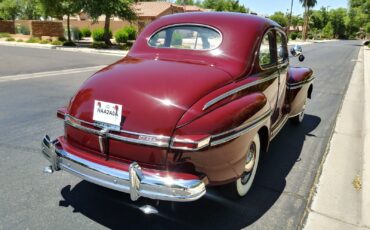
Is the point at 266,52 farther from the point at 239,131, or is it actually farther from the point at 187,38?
the point at 239,131

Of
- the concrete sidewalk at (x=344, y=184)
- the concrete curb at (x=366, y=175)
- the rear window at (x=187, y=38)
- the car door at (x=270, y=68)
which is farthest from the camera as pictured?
the car door at (x=270, y=68)

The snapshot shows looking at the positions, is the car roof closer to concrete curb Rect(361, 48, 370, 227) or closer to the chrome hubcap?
the chrome hubcap

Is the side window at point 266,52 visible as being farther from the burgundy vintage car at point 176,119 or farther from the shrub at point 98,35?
the shrub at point 98,35

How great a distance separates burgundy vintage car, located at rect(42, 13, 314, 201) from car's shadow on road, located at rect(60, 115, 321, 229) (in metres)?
0.22


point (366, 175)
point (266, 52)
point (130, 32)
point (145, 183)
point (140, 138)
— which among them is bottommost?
point (366, 175)

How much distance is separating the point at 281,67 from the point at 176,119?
2463 mm

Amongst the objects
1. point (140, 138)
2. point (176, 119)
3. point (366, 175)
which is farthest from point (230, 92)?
point (366, 175)

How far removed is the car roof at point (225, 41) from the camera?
3.71m

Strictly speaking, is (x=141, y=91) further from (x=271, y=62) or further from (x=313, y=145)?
(x=313, y=145)

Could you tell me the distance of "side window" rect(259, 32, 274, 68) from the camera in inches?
161

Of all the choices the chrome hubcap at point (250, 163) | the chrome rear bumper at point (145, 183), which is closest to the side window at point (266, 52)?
the chrome hubcap at point (250, 163)

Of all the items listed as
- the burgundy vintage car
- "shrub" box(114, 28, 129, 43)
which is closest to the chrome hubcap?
the burgundy vintage car

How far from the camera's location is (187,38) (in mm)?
4086

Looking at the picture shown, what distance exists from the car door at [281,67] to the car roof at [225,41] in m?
0.51
